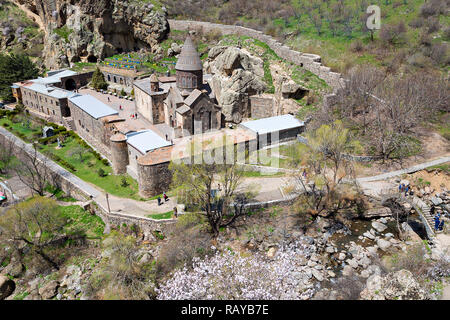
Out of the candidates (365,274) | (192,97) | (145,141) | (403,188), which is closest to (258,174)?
(145,141)

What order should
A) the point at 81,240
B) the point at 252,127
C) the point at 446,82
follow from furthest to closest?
the point at 446,82
the point at 252,127
the point at 81,240

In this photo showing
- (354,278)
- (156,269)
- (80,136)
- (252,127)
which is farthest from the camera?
(80,136)

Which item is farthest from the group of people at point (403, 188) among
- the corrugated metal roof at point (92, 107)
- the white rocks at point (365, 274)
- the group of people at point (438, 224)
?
the corrugated metal roof at point (92, 107)

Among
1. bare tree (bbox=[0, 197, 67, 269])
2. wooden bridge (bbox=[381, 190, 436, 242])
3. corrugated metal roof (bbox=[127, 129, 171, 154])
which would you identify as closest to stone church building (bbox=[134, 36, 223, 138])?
corrugated metal roof (bbox=[127, 129, 171, 154])

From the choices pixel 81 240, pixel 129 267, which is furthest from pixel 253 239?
pixel 81 240

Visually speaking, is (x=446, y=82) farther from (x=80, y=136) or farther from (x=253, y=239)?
(x=80, y=136)

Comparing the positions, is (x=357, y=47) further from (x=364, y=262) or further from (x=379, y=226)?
(x=364, y=262)

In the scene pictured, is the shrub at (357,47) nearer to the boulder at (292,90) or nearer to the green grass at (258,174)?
the boulder at (292,90)

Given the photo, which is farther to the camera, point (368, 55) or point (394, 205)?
point (368, 55)
